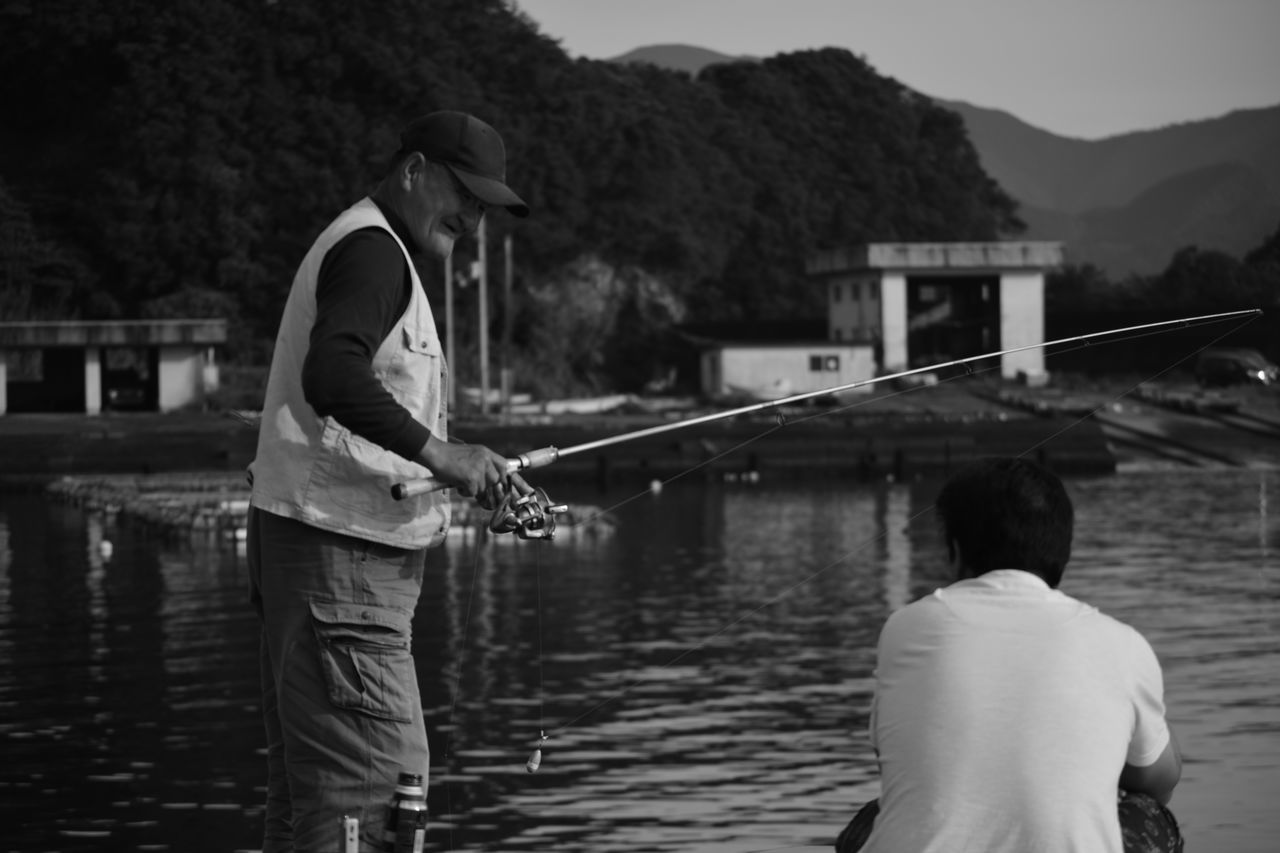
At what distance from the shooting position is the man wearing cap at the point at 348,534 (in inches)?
168

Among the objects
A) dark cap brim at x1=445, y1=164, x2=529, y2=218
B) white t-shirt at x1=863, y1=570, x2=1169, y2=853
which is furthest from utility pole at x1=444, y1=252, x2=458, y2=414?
white t-shirt at x1=863, y1=570, x2=1169, y2=853

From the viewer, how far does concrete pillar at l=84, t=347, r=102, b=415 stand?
5094 cm

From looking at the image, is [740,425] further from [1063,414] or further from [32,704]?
[32,704]

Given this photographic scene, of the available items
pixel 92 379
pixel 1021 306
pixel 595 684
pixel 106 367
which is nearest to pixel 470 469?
pixel 595 684

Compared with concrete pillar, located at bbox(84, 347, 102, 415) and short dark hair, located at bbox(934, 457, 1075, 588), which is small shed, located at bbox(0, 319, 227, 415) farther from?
short dark hair, located at bbox(934, 457, 1075, 588)

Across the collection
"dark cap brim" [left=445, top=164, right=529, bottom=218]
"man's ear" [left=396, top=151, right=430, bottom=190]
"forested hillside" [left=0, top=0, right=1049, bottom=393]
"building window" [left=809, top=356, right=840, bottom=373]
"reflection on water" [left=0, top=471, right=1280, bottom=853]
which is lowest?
"reflection on water" [left=0, top=471, right=1280, bottom=853]

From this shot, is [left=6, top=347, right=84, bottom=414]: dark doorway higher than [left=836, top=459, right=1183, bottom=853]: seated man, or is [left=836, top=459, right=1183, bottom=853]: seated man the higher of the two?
[left=6, top=347, right=84, bottom=414]: dark doorway

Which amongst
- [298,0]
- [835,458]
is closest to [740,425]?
[835,458]

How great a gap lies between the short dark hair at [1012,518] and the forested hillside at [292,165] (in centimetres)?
5522

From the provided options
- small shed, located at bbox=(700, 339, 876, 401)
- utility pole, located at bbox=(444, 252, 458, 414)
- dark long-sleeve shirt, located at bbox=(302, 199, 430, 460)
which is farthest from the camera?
small shed, located at bbox=(700, 339, 876, 401)

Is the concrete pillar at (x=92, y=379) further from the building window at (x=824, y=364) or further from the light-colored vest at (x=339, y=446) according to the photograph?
the light-colored vest at (x=339, y=446)

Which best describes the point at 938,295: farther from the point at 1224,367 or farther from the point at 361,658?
the point at 361,658

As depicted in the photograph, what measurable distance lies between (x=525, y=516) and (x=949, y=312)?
62.6m

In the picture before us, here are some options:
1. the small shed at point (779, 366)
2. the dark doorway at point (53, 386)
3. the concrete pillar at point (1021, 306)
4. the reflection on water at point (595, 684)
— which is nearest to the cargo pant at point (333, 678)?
Result: the reflection on water at point (595, 684)
